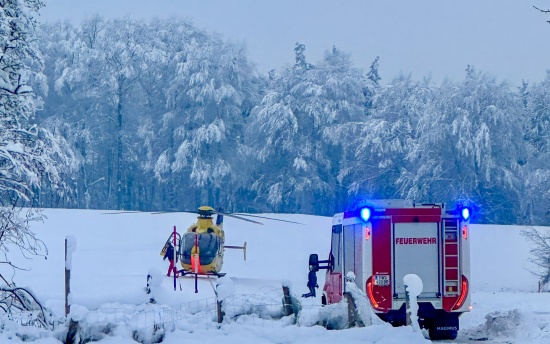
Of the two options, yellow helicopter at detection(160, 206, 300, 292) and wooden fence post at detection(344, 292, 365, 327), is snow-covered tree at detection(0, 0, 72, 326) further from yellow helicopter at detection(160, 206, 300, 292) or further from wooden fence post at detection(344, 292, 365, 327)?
yellow helicopter at detection(160, 206, 300, 292)

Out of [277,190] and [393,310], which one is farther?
[277,190]

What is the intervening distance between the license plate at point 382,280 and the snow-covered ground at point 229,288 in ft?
3.97

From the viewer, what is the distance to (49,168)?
1224 centimetres

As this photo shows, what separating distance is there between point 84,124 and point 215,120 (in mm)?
9506

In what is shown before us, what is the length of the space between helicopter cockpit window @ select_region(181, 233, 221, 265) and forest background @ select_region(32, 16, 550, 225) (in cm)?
2757

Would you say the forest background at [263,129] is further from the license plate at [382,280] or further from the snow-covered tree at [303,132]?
the license plate at [382,280]

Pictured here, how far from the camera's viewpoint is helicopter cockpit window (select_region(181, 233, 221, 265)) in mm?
29031

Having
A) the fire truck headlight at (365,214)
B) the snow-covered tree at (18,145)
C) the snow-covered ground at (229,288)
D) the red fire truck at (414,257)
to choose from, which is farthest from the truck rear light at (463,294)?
the snow-covered tree at (18,145)

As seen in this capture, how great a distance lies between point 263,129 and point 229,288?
48.0m

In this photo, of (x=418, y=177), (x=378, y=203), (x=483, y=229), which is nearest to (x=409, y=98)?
(x=418, y=177)

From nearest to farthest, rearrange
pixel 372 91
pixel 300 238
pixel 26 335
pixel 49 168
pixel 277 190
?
pixel 26 335 → pixel 49 168 → pixel 300 238 → pixel 277 190 → pixel 372 91

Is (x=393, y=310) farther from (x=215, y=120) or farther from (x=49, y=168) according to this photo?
(x=215, y=120)

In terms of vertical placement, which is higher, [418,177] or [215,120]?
[215,120]

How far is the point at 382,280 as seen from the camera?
45.7 feet
